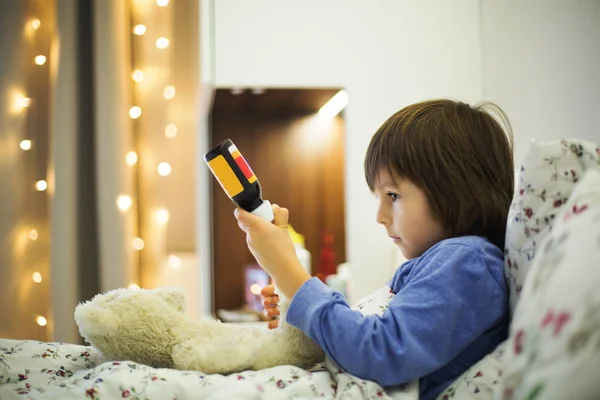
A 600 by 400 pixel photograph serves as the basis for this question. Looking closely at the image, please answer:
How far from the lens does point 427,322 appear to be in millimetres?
588

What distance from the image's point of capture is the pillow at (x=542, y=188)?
59 centimetres

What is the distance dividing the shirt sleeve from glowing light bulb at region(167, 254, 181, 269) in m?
1.44

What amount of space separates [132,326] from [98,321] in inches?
1.7

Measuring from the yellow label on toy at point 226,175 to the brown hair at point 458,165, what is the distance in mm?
212

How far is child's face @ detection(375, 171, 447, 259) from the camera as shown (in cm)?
75

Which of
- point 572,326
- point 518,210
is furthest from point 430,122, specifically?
point 572,326

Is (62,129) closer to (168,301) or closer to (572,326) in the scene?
(168,301)

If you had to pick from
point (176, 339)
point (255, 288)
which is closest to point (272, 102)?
point (255, 288)

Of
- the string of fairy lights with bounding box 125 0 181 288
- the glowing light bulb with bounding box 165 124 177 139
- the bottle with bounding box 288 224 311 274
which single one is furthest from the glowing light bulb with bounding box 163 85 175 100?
the bottle with bounding box 288 224 311 274

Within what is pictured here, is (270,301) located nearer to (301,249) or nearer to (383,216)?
(383,216)

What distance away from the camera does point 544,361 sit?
411 millimetres

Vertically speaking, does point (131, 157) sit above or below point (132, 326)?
above

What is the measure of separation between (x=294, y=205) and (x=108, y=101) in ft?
2.86

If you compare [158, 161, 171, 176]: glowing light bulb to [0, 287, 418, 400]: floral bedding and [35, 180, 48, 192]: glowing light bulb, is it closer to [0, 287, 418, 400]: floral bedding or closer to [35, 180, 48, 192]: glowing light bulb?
[35, 180, 48, 192]: glowing light bulb
